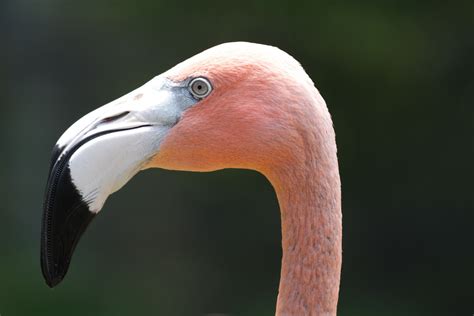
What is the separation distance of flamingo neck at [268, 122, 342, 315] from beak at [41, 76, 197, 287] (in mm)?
289

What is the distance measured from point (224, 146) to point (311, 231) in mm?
277

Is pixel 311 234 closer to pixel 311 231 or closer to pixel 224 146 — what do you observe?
pixel 311 231

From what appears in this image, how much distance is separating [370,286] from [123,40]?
7.79ft

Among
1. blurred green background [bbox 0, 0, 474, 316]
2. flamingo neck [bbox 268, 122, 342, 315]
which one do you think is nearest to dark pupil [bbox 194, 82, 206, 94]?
flamingo neck [bbox 268, 122, 342, 315]

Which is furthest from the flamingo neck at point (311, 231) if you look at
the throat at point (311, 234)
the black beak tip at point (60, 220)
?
the black beak tip at point (60, 220)

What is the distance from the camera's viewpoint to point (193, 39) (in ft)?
17.2

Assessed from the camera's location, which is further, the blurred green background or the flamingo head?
the blurred green background

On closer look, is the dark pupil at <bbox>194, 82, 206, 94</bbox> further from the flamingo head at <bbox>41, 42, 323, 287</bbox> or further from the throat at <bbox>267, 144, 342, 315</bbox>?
the throat at <bbox>267, 144, 342, 315</bbox>

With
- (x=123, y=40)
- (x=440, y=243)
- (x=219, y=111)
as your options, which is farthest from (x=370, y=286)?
(x=219, y=111)

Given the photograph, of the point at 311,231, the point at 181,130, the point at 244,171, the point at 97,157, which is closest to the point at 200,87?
the point at 181,130

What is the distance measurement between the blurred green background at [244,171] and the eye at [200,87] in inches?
130

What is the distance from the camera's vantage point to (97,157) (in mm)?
1672

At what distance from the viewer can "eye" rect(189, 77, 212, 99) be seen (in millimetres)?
1737

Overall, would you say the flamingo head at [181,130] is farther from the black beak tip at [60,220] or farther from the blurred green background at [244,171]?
the blurred green background at [244,171]
